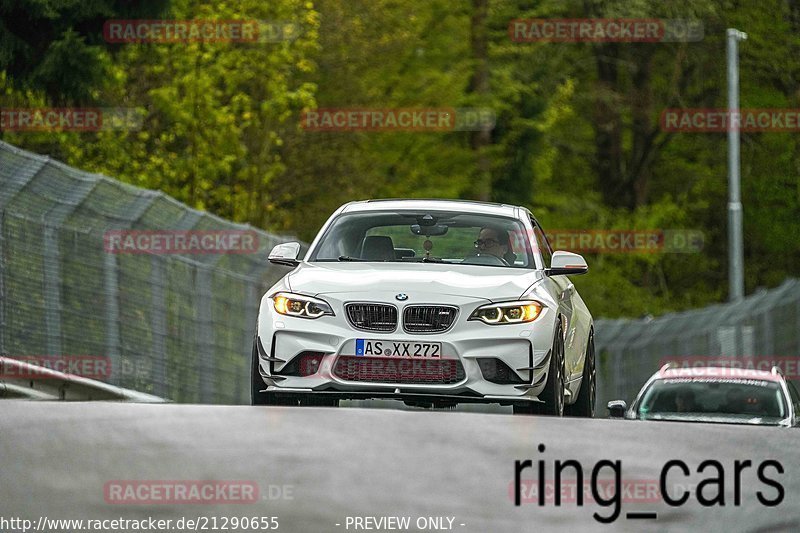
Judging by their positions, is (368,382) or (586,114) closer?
(368,382)

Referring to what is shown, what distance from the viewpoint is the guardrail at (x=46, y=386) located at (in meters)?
16.5

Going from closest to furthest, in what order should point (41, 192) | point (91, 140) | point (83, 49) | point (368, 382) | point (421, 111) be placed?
point (368, 382) < point (41, 192) < point (83, 49) < point (91, 140) < point (421, 111)

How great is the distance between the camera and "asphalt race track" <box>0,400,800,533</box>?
8742mm

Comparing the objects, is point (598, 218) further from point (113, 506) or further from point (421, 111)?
point (113, 506)

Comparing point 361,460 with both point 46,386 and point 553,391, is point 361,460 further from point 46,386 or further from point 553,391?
point 46,386

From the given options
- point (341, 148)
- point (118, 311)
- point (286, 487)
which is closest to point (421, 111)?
point (341, 148)

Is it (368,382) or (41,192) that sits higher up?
(41,192)

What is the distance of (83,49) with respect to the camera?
23.3 m

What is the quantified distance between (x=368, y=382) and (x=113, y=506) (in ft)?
14.5

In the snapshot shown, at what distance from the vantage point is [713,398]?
724 inches

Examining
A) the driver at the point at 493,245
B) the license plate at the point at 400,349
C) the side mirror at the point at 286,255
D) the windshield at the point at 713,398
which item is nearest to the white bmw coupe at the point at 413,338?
the license plate at the point at 400,349

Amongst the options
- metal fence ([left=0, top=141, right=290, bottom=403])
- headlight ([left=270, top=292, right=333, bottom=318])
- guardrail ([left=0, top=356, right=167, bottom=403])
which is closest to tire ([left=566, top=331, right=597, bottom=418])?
headlight ([left=270, top=292, right=333, bottom=318])

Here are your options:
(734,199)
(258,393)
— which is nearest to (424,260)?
(258,393)

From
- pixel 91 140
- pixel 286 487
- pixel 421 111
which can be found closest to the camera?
pixel 286 487
